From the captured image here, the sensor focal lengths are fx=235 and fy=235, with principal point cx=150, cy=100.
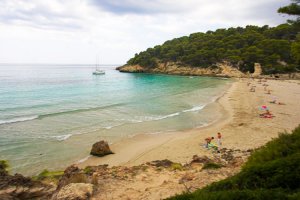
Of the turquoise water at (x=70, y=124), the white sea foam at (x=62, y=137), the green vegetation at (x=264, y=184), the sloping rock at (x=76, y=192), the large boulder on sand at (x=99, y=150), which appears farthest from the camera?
the white sea foam at (x=62, y=137)

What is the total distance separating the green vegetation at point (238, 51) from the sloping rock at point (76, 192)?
199 feet

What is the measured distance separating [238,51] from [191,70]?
1689 centimetres

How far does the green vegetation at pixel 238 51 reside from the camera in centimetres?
6862

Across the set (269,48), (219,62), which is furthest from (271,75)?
(219,62)

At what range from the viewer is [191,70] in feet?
278

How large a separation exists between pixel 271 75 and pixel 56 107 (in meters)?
61.1

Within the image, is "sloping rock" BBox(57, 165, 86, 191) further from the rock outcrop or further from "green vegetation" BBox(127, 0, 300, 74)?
"green vegetation" BBox(127, 0, 300, 74)

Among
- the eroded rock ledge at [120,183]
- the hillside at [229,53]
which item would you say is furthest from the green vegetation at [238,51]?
the eroded rock ledge at [120,183]

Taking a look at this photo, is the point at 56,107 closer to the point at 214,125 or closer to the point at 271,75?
the point at 214,125

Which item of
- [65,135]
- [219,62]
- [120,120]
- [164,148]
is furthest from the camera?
[219,62]

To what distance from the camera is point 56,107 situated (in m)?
28.5

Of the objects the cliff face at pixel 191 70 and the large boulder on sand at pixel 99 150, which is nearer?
the large boulder on sand at pixel 99 150

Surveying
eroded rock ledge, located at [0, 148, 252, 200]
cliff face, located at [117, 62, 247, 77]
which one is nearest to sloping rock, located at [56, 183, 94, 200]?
eroded rock ledge, located at [0, 148, 252, 200]

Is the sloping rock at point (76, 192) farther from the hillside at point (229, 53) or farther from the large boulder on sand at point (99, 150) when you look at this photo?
the hillside at point (229, 53)
